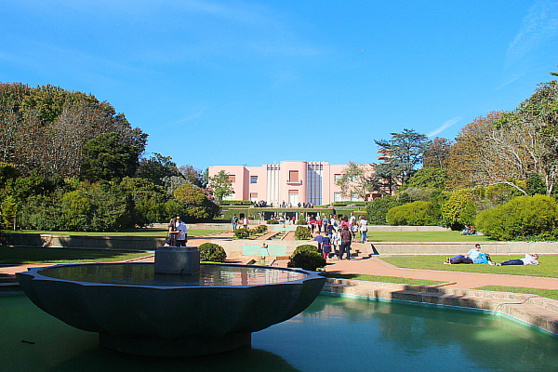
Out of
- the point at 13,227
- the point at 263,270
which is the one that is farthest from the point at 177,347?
the point at 13,227

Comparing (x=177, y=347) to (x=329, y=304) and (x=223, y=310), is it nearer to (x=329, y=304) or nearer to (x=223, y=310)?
(x=223, y=310)

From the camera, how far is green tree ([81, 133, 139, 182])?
37.4m

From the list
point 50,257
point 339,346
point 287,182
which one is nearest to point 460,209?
point 50,257

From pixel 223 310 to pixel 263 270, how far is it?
297 cm

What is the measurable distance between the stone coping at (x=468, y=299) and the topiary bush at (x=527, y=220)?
571 inches

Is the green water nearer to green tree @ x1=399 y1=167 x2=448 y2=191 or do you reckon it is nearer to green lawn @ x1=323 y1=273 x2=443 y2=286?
green lawn @ x1=323 y1=273 x2=443 y2=286

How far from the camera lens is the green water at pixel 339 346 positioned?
15.6 feet

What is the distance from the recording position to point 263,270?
7266mm

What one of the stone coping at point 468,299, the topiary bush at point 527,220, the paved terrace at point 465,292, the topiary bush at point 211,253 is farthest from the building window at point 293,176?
the stone coping at point 468,299

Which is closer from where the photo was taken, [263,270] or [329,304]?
[263,270]

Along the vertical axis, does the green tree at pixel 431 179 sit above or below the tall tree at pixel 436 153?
below

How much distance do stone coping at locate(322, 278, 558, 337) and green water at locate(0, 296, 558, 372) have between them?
182 millimetres

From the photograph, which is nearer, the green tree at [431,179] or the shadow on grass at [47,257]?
the shadow on grass at [47,257]

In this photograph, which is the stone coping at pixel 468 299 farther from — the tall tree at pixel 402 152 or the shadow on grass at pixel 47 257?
the tall tree at pixel 402 152
